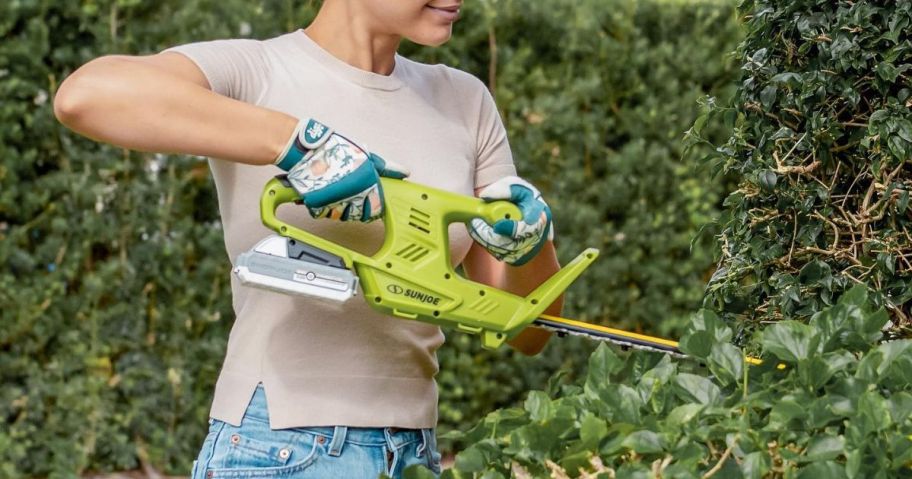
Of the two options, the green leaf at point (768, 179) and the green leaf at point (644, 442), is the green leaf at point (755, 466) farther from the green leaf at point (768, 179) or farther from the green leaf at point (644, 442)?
the green leaf at point (768, 179)

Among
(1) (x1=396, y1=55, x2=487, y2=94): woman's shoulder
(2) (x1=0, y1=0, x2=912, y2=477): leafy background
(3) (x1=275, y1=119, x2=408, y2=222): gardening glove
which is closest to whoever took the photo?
(3) (x1=275, y1=119, x2=408, y2=222): gardening glove

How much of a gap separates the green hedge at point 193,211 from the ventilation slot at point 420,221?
3.32m

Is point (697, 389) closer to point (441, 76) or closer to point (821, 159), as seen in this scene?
point (821, 159)

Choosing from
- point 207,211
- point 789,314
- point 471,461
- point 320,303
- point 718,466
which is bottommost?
point 207,211

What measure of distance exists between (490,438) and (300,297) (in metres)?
0.65

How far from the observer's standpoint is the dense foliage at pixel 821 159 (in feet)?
6.64

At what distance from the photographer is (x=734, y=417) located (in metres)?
1.58

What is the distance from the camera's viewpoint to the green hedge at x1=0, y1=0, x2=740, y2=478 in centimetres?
529

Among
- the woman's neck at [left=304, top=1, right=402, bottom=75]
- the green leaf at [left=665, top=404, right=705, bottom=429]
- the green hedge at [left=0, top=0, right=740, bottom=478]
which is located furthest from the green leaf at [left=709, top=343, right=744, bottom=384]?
the green hedge at [left=0, top=0, right=740, bottom=478]

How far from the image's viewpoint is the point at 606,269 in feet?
20.1

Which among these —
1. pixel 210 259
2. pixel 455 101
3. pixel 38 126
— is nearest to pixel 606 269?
pixel 210 259

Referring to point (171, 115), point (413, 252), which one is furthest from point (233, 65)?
point (413, 252)

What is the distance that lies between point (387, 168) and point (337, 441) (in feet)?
1.57

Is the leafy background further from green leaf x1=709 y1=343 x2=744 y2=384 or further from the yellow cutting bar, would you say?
green leaf x1=709 y1=343 x2=744 y2=384
